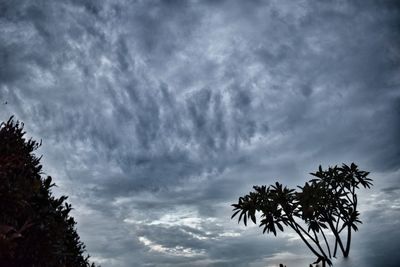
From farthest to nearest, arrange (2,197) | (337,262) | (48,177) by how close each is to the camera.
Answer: (337,262)
(48,177)
(2,197)

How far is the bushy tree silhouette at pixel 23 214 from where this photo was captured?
28.7ft

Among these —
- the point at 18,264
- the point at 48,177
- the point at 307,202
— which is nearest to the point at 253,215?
the point at 307,202

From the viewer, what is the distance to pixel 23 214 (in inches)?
390

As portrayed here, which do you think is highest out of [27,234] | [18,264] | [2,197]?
[2,197]

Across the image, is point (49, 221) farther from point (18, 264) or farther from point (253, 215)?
point (253, 215)

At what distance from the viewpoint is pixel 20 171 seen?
1062cm

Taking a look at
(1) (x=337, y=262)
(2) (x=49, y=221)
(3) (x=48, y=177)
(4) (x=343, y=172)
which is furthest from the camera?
(4) (x=343, y=172)

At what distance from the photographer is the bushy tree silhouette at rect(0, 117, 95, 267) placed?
876 centimetres

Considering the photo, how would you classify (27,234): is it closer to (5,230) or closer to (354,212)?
(5,230)

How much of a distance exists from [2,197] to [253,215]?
2897 centimetres

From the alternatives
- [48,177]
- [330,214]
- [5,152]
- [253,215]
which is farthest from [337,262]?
[5,152]

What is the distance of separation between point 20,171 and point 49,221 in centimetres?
194

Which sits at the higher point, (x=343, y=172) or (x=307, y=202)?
(x=343, y=172)

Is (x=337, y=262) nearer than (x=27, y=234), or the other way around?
(x=27, y=234)
